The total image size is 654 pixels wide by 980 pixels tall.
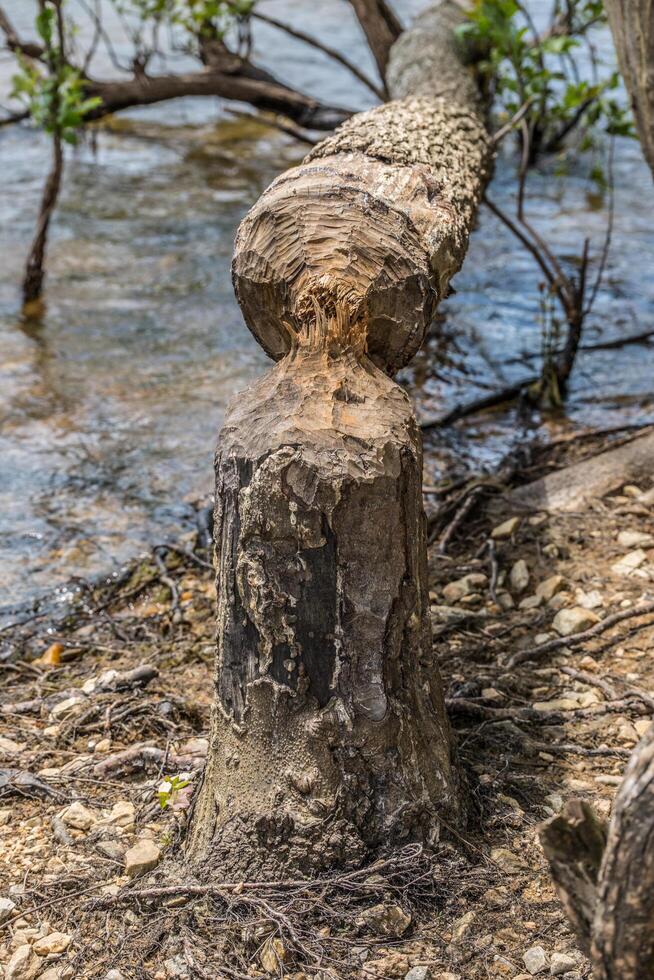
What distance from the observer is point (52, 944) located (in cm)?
213

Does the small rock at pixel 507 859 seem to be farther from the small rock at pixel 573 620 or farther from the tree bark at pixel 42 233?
the tree bark at pixel 42 233

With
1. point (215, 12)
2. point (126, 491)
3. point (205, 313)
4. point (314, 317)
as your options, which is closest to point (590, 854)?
point (314, 317)

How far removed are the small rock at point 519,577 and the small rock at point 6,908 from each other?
5.94ft

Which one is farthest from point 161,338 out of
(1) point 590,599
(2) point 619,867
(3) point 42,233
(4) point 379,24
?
(2) point 619,867

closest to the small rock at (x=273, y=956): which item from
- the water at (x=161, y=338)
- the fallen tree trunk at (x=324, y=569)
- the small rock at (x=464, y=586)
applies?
the fallen tree trunk at (x=324, y=569)

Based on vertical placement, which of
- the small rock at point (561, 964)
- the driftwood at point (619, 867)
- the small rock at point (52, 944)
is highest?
the driftwood at point (619, 867)

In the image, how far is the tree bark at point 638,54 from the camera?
4043 millimetres

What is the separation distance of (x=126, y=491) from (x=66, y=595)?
748 millimetres

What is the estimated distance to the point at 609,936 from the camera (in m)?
1.60

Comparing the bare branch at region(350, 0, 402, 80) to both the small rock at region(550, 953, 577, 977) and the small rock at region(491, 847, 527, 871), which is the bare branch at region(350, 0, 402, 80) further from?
the small rock at region(550, 953, 577, 977)

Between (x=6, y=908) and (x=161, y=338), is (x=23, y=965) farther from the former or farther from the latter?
(x=161, y=338)

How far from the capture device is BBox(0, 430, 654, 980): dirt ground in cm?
206

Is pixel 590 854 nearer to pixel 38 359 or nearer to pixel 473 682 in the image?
pixel 473 682

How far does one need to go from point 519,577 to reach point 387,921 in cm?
159
